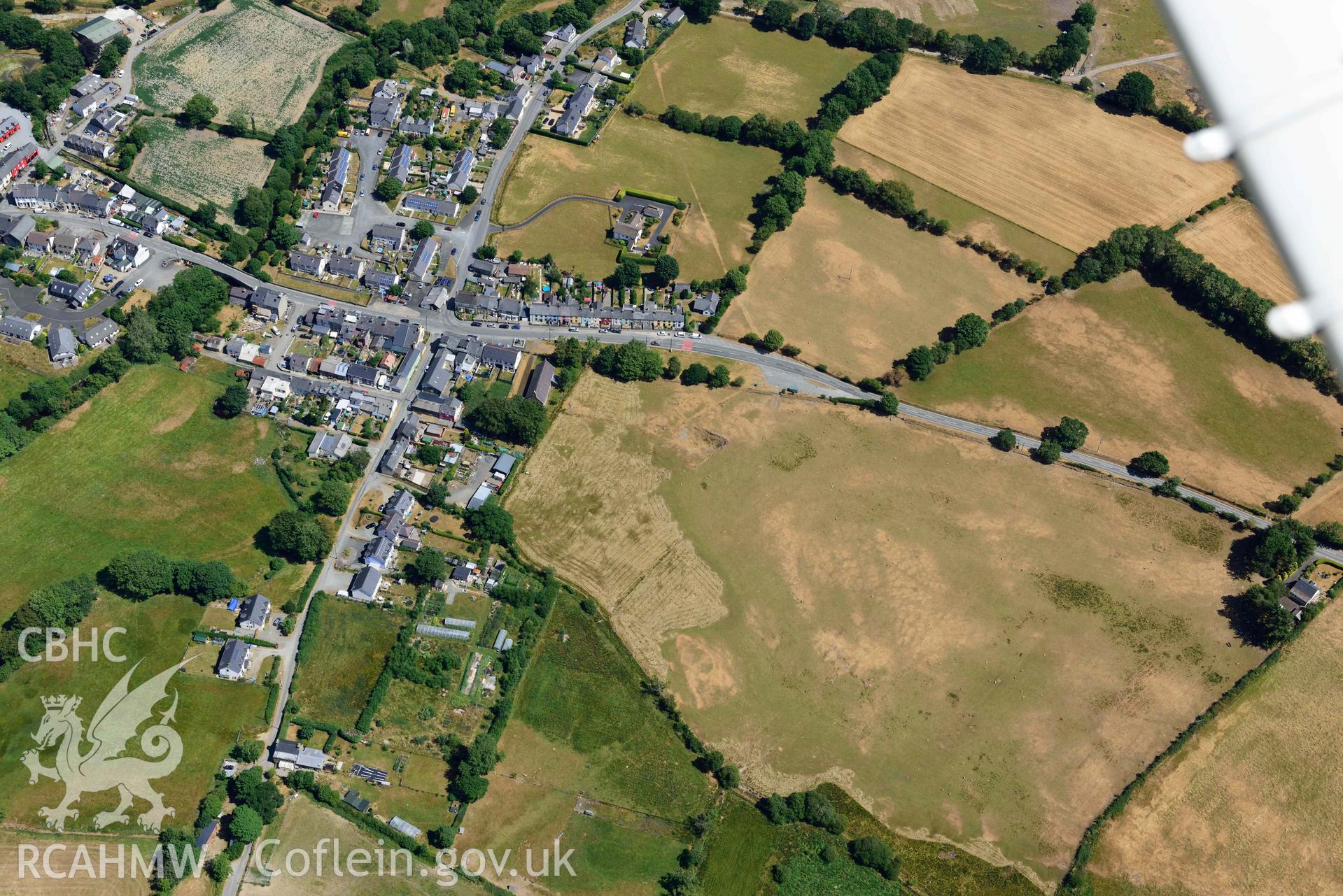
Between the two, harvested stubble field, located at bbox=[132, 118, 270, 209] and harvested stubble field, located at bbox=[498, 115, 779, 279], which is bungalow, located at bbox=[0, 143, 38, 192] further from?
harvested stubble field, located at bbox=[498, 115, 779, 279]

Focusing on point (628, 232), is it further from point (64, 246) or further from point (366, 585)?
→ point (64, 246)

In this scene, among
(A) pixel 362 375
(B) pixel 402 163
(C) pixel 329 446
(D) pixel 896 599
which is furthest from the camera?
(B) pixel 402 163

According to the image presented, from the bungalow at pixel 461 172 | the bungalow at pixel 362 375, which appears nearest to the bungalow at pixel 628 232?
the bungalow at pixel 461 172

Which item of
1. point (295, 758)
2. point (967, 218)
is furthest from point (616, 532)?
point (967, 218)

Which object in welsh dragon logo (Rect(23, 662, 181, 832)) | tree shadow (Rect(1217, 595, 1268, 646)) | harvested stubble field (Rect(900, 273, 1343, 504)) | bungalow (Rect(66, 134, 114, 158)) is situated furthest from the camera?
bungalow (Rect(66, 134, 114, 158))

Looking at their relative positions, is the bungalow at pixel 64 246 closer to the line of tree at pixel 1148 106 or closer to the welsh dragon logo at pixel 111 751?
the welsh dragon logo at pixel 111 751

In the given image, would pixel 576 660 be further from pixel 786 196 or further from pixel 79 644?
pixel 786 196

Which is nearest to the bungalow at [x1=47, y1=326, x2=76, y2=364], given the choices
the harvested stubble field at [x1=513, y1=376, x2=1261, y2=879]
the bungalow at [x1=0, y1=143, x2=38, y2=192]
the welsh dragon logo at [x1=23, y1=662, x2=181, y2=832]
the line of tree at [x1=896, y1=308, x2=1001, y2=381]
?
the bungalow at [x1=0, y1=143, x2=38, y2=192]
